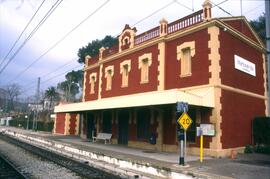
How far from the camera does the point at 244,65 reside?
19203 millimetres

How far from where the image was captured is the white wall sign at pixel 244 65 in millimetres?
18330

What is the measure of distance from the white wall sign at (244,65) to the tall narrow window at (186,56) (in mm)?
2844

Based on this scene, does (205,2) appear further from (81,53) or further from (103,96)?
(81,53)

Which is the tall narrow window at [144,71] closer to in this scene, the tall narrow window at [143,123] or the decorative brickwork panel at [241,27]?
the tall narrow window at [143,123]

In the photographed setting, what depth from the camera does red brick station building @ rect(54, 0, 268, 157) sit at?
16203mm

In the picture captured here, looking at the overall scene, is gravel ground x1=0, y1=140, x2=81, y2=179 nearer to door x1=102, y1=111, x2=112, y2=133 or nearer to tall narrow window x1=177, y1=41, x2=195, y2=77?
tall narrow window x1=177, y1=41, x2=195, y2=77

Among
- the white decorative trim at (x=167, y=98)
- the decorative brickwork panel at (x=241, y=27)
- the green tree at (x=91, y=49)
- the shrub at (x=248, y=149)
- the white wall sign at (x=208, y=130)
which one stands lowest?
the shrub at (x=248, y=149)

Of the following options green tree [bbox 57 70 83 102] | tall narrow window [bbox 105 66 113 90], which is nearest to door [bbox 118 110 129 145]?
tall narrow window [bbox 105 66 113 90]

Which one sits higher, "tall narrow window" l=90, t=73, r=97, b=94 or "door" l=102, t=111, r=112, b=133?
"tall narrow window" l=90, t=73, r=97, b=94

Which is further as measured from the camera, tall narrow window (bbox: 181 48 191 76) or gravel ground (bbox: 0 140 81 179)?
tall narrow window (bbox: 181 48 191 76)

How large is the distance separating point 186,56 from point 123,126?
8176 millimetres

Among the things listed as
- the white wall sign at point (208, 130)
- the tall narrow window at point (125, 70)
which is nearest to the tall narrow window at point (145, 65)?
the tall narrow window at point (125, 70)

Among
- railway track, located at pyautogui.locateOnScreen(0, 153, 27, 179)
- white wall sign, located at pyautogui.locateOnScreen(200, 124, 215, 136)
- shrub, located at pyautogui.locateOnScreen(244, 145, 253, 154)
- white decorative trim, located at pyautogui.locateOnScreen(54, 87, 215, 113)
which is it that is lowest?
railway track, located at pyautogui.locateOnScreen(0, 153, 27, 179)

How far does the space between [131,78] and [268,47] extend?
1472 centimetres
